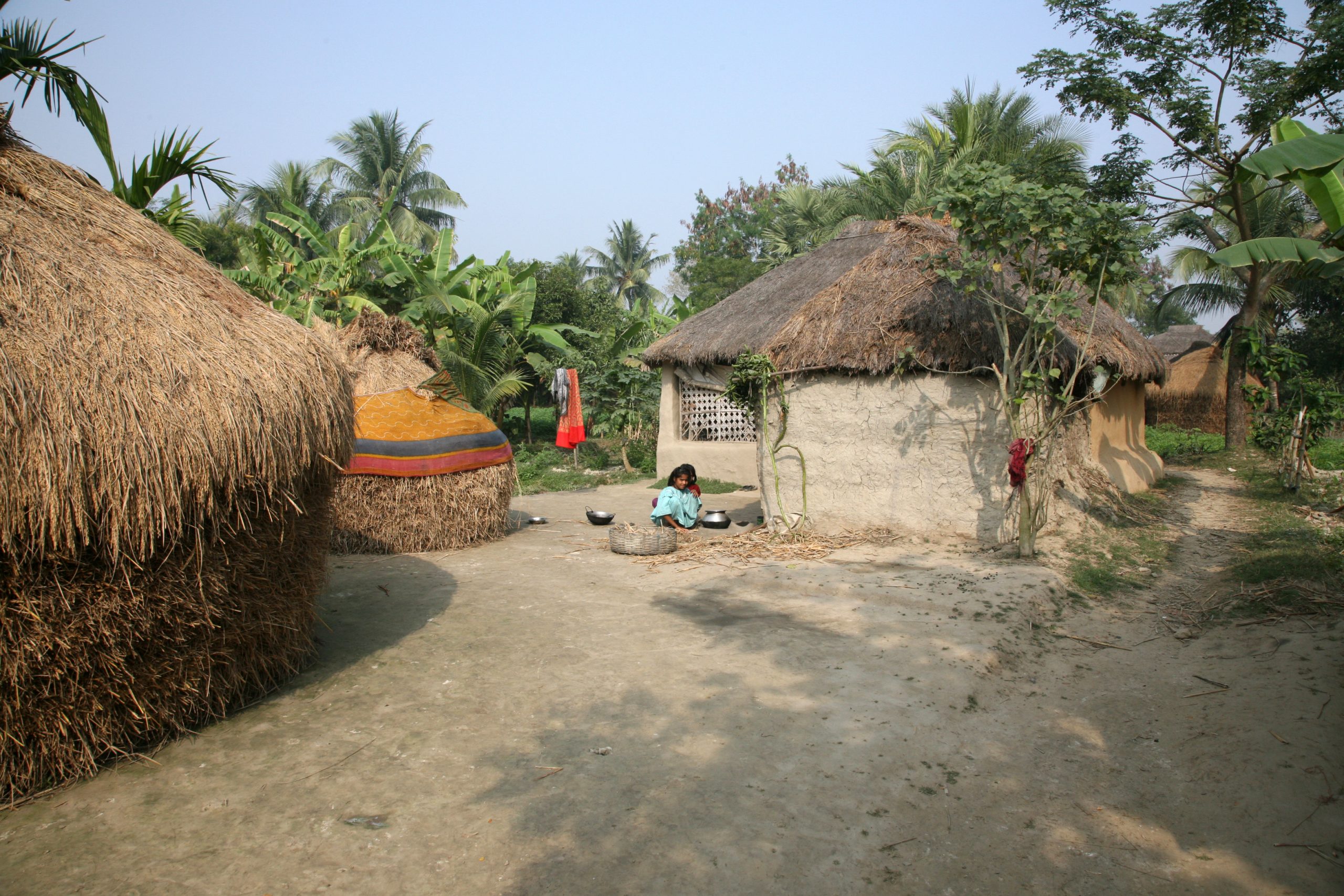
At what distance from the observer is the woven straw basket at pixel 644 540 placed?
816 cm

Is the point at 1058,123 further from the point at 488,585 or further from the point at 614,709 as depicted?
the point at 614,709

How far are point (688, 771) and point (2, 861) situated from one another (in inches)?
106

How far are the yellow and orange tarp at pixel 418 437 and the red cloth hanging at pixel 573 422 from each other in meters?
5.67

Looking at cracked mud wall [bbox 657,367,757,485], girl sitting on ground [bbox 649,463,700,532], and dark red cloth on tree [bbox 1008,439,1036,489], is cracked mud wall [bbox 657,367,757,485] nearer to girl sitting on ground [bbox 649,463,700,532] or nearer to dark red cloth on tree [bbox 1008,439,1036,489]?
girl sitting on ground [bbox 649,463,700,532]

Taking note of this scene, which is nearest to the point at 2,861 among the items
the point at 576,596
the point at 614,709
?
the point at 614,709

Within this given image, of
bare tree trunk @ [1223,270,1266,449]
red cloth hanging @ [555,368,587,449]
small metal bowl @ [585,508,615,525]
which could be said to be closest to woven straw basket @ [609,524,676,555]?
small metal bowl @ [585,508,615,525]

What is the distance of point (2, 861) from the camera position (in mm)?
3066

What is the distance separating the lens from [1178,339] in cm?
2716

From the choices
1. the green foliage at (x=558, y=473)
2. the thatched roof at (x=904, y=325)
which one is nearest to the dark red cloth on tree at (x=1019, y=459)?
the thatched roof at (x=904, y=325)

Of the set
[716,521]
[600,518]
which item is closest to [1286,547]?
[716,521]

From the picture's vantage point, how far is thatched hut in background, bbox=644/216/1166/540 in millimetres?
7871

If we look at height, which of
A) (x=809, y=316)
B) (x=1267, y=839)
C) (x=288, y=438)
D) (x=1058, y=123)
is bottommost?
(x=1267, y=839)

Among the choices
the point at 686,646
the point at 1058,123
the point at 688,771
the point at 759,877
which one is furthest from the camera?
the point at 1058,123

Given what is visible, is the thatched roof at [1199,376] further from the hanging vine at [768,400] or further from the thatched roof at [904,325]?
the hanging vine at [768,400]
